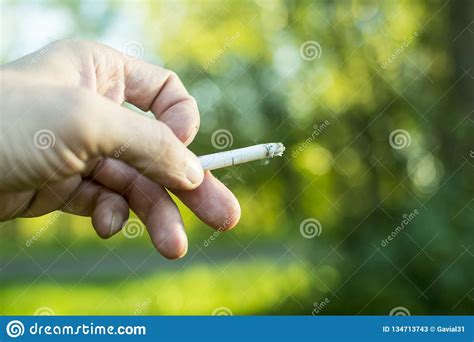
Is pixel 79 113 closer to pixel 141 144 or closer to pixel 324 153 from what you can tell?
pixel 141 144

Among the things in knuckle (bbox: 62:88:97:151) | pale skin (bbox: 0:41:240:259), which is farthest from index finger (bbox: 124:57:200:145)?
knuckle (bbox: 62:88:97:151)

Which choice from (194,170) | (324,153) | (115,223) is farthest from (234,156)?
(324,153)

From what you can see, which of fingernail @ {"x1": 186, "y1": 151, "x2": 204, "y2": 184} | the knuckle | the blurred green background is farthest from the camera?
the blurred green background

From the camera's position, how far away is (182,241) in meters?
1.65

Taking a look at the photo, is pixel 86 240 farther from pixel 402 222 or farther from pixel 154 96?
pixel 154 96

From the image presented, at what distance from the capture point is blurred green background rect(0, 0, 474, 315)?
2807mm

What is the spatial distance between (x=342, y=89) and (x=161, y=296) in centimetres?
196

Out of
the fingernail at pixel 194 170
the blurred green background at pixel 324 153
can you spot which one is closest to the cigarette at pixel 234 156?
the fingernail at pixel 194 170

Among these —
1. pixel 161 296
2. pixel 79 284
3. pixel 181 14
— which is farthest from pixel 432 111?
pixel 79 284

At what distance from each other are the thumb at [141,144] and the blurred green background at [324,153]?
0.98 metres

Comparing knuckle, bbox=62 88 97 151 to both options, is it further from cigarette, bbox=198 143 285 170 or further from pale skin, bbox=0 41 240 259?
cigarette, bbox=198 143 285 170

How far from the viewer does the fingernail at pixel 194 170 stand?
1.58m

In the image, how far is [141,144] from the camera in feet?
4.91

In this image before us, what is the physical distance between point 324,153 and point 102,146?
8.01ft
